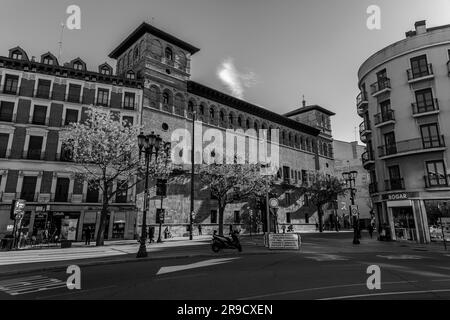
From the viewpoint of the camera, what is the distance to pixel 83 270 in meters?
10.3

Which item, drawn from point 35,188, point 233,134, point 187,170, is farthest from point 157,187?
point 233,134

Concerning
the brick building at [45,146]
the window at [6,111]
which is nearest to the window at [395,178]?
the brick building at [45,146]

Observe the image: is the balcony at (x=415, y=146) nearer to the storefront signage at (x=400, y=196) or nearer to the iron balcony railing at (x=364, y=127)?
the storefront signage at (x=400, y=196)

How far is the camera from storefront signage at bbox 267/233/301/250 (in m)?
16.8

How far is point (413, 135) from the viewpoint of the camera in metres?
23.5

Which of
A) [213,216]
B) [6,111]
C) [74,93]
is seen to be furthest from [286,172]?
[6,111]

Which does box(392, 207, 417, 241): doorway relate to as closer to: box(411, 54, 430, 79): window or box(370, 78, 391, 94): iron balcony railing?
box(370, 78, 391, 94): iron balcony railing

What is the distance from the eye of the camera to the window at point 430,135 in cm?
2264

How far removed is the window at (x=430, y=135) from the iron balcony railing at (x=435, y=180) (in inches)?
95.2

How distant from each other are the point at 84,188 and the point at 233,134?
20891 mm

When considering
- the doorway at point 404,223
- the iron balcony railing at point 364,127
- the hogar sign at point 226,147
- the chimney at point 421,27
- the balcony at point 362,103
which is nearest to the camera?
the doorway at point 404,223

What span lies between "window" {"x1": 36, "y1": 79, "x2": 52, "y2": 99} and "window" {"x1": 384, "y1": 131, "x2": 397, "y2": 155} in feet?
111

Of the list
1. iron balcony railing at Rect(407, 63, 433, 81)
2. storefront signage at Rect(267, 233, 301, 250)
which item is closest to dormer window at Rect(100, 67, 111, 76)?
storefront signage at Rect(267, 233, 301, 250)
